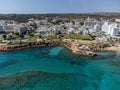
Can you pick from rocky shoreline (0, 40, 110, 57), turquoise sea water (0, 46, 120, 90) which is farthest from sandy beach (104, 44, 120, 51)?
turquoise sea water (0, 46, 120, 90)

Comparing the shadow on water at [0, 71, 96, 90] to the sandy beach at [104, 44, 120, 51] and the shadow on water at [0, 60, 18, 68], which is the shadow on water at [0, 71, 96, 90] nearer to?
the shadow on water at [0, 60, 18, 68]

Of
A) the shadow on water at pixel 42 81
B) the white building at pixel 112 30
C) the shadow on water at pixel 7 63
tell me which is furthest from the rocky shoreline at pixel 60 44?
the white building at pixel 112 30

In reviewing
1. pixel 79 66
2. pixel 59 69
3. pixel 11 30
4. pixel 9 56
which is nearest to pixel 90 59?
pixel 79 66

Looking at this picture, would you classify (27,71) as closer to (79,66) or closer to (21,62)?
(21,62)

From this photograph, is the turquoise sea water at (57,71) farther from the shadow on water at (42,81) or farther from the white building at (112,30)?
the white building at (112,30)

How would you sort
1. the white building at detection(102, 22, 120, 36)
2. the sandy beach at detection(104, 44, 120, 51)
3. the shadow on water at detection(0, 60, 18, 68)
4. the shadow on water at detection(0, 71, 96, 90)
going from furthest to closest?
the white building at detection(102, 22, 120, 36) < the sandy beach at detection(104, 44, 120, 51) < the shadow on water at detection(0, 60, 18, 68) < the shadow on water at detection(0, 71, 96, 90)

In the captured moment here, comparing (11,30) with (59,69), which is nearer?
(59,69)

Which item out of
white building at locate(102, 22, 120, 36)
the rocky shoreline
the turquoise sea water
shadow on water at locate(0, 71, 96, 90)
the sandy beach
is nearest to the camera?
shadow on water at locate(0, 71, 96, 90)

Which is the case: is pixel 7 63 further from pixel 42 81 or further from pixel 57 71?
pixel 42 81

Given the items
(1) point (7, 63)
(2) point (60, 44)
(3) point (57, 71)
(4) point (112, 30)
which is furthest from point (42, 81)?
(4) point (112, 30)
